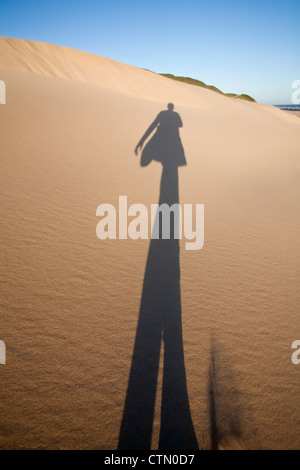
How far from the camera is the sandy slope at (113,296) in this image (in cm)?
155

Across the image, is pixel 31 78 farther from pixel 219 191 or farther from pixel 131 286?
pixel 131 286

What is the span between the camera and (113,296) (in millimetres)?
2422

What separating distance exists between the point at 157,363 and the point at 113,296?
2.80ft

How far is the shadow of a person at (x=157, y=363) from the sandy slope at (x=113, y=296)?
7 centimetres

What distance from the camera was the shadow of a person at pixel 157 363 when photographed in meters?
1.48

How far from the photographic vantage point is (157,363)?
1.86m

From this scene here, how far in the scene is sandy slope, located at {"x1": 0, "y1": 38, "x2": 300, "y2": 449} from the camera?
1.55 metres

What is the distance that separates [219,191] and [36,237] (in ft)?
14.5

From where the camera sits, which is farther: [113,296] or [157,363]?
[113,296]

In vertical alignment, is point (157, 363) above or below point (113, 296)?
below

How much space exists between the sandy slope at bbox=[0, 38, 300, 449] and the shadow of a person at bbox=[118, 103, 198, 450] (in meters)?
0.07

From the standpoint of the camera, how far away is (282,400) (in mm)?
1702

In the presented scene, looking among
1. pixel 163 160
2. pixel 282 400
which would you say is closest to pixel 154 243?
pixel 282 400
